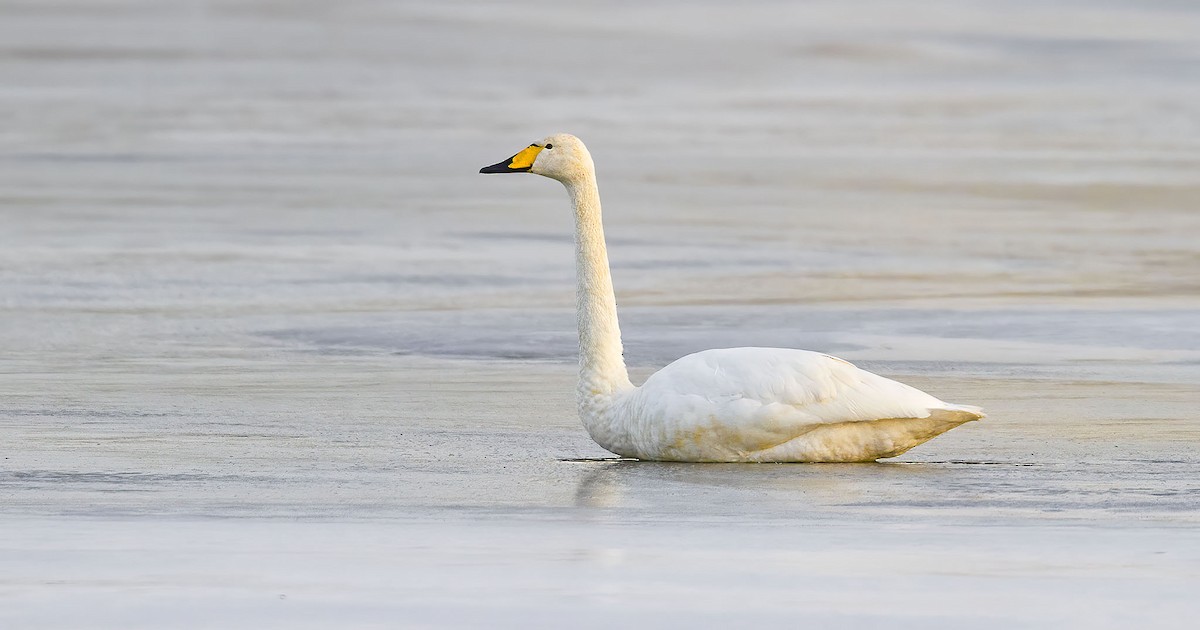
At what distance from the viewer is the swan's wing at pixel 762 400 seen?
8930 millimetres

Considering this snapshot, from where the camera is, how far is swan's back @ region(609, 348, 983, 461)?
8.95 meters

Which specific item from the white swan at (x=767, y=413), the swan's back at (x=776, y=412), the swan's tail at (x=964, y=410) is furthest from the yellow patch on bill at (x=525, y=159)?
the swan's tail at (x=964, y=410)

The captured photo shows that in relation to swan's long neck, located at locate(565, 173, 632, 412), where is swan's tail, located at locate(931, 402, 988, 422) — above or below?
below

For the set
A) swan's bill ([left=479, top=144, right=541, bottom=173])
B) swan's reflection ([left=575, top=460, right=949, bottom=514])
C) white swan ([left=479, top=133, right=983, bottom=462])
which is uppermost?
swan's bill ([left=479, top=144, right=541, bottom=173])

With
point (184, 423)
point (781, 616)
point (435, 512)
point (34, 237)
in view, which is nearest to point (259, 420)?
point (184, 423)

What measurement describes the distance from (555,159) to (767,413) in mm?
1811

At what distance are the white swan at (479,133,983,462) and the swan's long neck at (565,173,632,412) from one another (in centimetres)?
10

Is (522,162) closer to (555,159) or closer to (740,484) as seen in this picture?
(555,159)

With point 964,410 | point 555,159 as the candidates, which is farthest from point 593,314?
point 964,410

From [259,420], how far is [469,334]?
13.3 feet

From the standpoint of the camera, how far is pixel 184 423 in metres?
10.3

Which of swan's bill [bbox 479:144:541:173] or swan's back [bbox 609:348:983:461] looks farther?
swan's bill [bbox 479:144:541:173]

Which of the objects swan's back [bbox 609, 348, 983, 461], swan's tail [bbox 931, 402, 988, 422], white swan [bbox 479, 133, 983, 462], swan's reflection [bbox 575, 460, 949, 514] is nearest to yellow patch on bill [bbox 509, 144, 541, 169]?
white swan [bbox 479, 133, 983, 462]

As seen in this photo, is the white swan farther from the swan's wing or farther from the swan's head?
the swan's head
